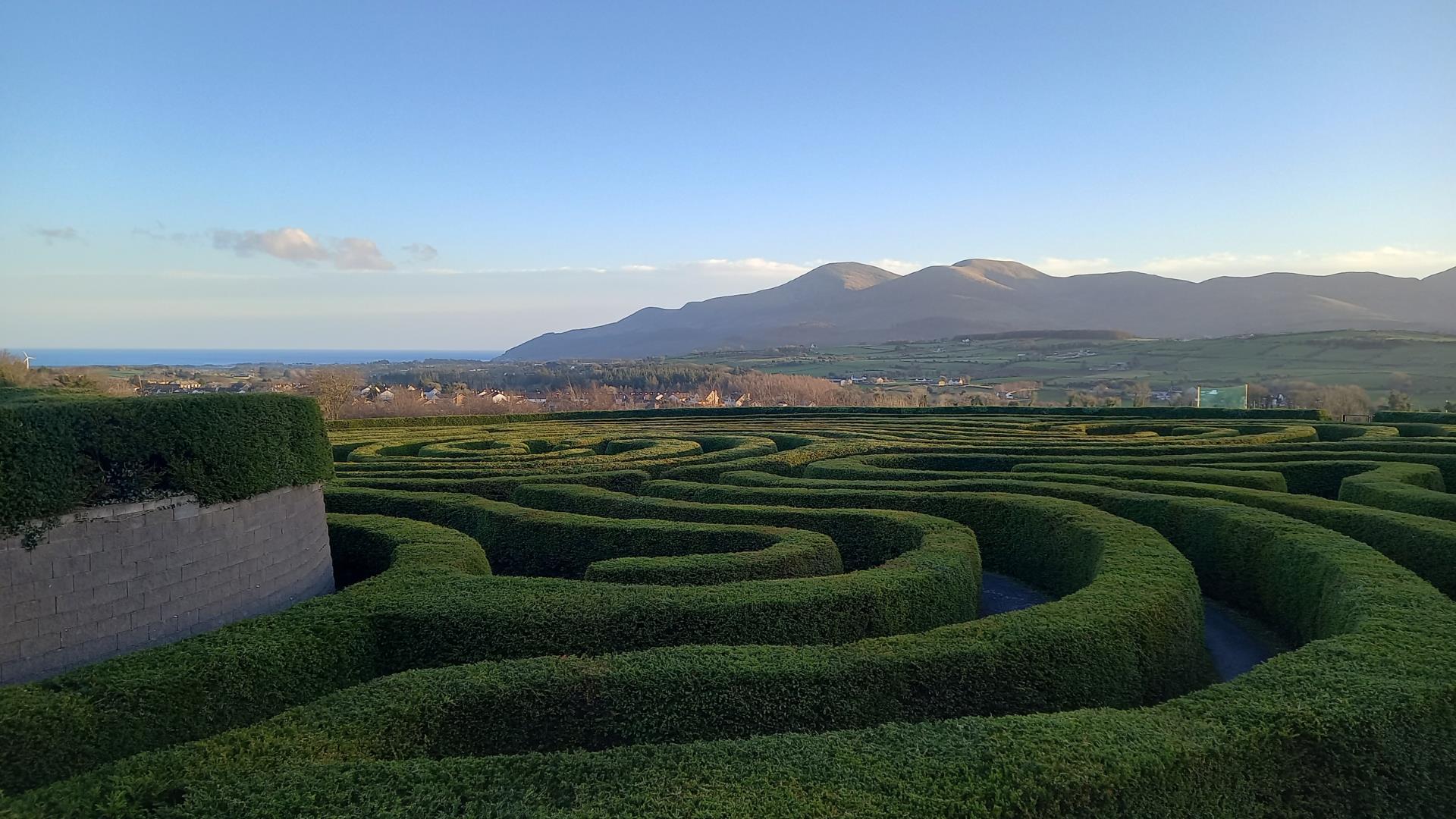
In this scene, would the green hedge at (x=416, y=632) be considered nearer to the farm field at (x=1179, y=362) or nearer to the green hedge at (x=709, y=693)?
the green hedge at (x=709, y=693)

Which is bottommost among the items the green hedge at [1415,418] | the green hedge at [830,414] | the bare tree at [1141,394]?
the bare tree at [1141,394]

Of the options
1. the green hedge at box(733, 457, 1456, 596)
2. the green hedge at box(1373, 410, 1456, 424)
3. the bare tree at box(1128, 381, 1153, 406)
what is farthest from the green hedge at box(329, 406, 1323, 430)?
the green hedge at box(733, 457, 1456, 596)

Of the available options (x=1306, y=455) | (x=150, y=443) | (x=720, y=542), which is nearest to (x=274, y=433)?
(x=150, y=443)

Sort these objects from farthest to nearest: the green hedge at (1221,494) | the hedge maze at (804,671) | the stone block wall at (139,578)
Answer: the green hedge at (1221,494)
the stone block wall at (139,578)
the hedge maze at (804,671)

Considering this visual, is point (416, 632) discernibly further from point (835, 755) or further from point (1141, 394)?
point (1141, 394)

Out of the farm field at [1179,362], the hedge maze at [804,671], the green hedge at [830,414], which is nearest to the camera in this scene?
the hedge maze at [804,671]

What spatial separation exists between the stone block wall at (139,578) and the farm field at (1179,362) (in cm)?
6718

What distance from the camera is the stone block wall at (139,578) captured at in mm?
8047

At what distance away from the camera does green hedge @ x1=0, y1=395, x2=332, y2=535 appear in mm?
8055

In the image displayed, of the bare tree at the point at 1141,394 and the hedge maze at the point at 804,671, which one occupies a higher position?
the hedge maze at the point at 804,671

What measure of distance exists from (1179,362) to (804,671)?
102 m

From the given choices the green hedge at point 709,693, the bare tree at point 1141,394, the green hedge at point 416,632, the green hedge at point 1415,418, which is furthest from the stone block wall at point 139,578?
the bare tree at point 1141,394

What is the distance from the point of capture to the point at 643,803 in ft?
15.8

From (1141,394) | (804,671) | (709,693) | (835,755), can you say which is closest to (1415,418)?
(1141,394)
